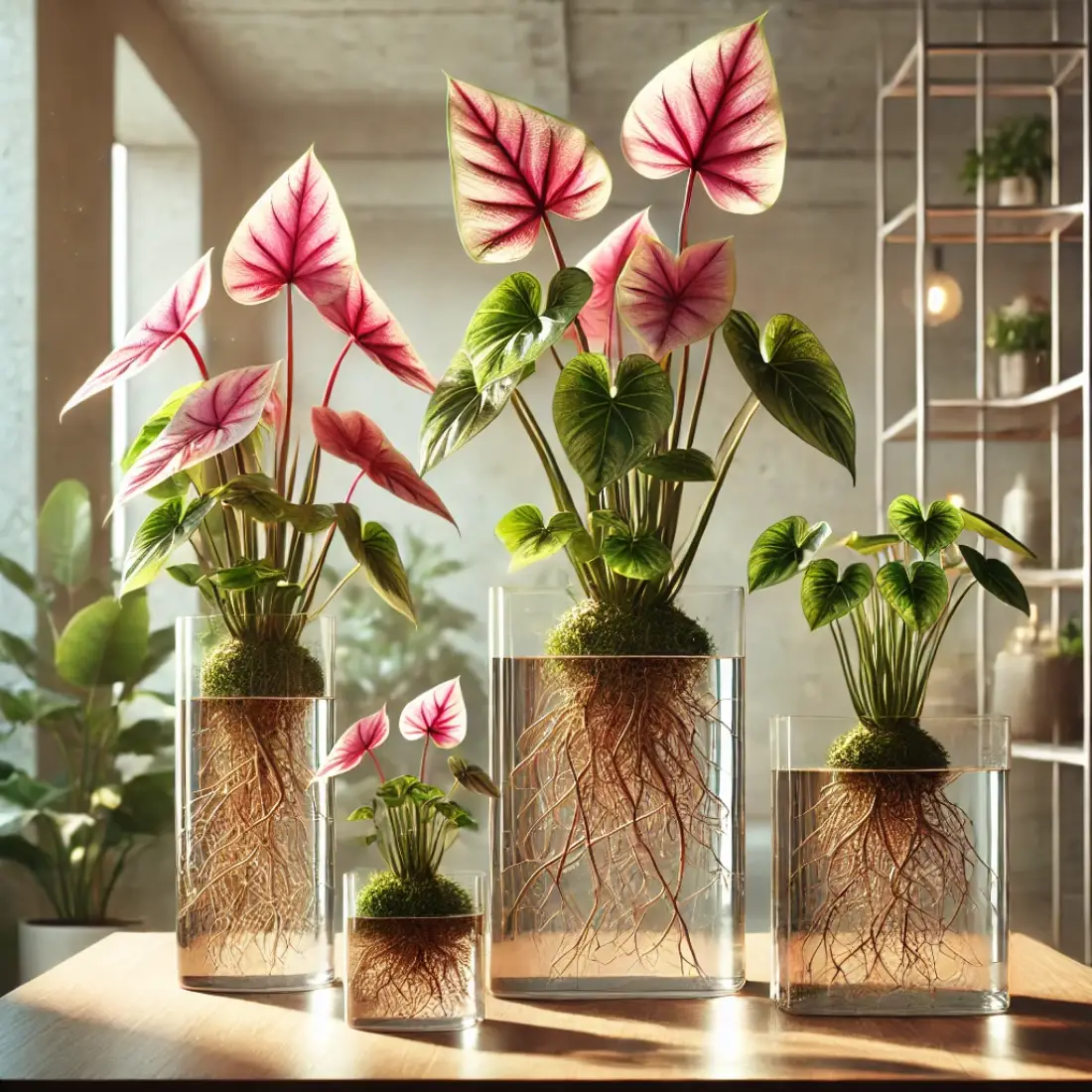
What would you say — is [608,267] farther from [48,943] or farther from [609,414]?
[48,943]

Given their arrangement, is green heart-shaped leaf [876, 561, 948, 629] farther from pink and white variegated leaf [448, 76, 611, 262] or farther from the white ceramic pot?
the white ceramic pot

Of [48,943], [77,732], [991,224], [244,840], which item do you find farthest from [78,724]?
[991,224]

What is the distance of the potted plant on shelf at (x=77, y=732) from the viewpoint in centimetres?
165

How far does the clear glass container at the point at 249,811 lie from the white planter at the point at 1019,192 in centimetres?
113

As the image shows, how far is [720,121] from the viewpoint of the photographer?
3.06ft

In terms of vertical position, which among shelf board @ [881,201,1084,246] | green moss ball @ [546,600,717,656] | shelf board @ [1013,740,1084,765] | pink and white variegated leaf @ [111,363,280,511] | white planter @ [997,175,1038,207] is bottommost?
shelf board @ [1013,740,1084,765]

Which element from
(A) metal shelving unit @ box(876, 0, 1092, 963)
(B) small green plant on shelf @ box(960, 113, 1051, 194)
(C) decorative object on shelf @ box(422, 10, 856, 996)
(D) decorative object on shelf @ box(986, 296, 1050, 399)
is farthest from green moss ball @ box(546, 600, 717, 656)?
(B) small green plant on shelf @ box(960, 113, 1051, 194)

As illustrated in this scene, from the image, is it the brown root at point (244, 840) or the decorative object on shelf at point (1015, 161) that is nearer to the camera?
the brown root at point (244, 840)

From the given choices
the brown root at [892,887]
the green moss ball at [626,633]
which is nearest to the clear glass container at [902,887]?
the brown root at [892,887]

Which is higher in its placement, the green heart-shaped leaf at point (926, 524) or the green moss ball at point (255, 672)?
the green heart-shaped leaf at point (926, 524)

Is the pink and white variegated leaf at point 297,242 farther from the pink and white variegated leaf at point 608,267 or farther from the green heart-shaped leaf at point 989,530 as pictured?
the green heart-shaped leaf at point 989,530

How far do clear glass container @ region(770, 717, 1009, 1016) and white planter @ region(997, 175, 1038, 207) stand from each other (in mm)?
936

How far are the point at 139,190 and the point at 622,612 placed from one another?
1.08 m

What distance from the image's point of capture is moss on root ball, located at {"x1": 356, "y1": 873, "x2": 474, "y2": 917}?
89 cm
